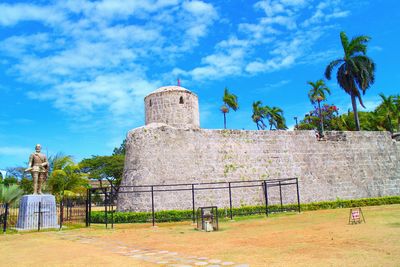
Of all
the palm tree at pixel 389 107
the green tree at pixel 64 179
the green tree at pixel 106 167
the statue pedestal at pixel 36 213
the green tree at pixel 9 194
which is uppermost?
the palm tree at pixel 389 107

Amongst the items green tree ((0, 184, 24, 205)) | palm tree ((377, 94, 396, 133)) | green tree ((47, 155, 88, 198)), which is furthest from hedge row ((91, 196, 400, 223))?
palm tree ((377, 94, 396, 133))

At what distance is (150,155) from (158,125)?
5.63 ft

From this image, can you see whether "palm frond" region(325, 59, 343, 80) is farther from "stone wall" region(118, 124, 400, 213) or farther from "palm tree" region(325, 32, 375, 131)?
"stone wall" region(118, 124, 400, 213)

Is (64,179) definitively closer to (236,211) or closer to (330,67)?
(236,211)

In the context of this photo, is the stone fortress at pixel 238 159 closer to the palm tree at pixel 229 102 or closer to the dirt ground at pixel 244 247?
the dirt ground at pixel 244 247

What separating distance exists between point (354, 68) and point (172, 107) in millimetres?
15104

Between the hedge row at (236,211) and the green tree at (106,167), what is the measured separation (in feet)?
78.6

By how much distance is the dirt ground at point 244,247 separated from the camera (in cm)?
620

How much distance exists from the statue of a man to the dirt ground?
2.20 metres

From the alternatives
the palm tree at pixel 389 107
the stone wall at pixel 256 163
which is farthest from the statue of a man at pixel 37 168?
the palm tree at pixel 389 107

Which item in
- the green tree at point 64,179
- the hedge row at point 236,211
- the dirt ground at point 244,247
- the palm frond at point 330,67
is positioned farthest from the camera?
the palm frond at point 330,67

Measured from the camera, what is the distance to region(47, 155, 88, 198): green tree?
68.1 ft

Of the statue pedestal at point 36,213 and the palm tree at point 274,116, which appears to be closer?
the statue pedestal at point 36,213

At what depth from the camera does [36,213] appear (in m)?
12.8
